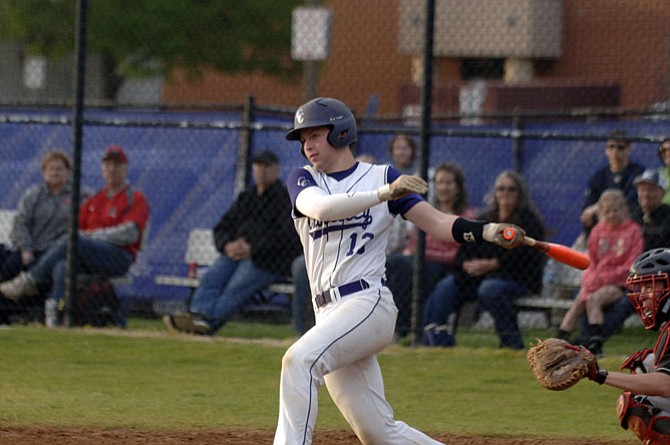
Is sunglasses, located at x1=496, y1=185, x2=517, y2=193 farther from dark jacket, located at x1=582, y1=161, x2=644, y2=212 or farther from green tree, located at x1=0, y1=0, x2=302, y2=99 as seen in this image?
green tree, located at x1=0, y1=0, x2=302, y2=99

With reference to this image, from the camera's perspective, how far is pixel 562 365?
4730mm

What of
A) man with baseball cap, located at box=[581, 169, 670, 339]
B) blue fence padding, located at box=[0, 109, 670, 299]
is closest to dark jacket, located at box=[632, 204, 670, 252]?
man with baseball cap, located at box=[581, 169, 670, 339]

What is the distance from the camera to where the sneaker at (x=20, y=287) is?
10.5 m

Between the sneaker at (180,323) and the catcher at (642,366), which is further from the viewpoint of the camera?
the sneaker at (180,323)

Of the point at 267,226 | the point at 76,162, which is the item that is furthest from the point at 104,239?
the point at 267,226

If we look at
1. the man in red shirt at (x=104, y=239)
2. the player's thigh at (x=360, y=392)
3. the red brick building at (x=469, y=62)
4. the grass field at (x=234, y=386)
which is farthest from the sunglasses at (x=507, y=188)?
the red brick building at (x=469, y=62)

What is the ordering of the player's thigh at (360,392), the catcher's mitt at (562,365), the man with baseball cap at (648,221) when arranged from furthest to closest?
the man with baseball cap at (648,221)
the player's thigh at (360,392)
the catcher's mitt at (562,365)

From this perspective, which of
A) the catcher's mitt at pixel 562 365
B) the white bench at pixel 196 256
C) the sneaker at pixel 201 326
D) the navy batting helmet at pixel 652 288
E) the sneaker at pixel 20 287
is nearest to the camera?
the catcher's mitt at pixel 562 365

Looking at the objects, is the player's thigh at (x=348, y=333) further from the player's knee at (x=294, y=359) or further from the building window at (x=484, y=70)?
the building window at (x=484, y=70)

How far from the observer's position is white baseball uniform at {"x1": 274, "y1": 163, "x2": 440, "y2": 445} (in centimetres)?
486

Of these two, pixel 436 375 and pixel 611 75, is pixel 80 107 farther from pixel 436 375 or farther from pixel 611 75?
pixel 611 75

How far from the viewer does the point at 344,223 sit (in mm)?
5176

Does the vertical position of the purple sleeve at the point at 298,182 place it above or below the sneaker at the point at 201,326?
above

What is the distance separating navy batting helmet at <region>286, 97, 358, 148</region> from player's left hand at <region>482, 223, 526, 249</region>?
783 mm
